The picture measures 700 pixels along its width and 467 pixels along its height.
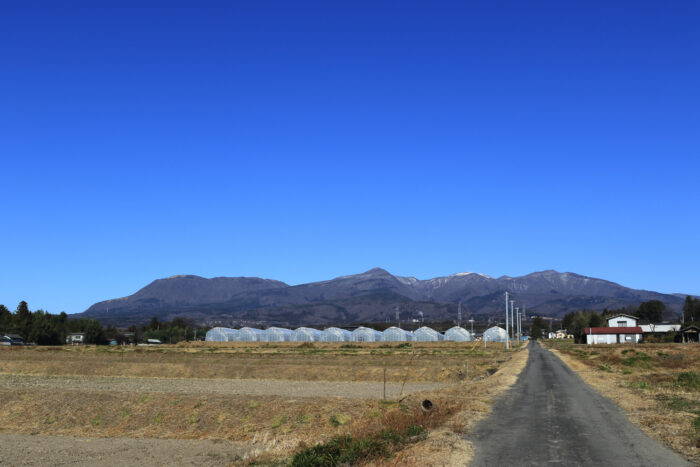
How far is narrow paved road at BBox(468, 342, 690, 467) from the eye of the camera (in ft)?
53.2

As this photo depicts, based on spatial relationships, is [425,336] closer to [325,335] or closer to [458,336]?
[458,336]

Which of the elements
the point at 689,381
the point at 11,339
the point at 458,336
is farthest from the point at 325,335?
the point at 689,381

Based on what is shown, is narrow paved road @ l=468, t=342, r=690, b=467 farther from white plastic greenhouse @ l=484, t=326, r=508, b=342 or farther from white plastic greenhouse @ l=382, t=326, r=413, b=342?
white plastic greenhouse @ l=484, t=326, r=508, b=342

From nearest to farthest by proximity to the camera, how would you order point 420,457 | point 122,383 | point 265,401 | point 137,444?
point 420,457, point 137,444, point 265,401, point 122,383

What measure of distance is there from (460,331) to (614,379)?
12993cm

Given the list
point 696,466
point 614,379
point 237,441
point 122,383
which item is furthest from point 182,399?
point 614,379

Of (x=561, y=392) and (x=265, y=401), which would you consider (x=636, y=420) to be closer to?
(x=561, y=392)

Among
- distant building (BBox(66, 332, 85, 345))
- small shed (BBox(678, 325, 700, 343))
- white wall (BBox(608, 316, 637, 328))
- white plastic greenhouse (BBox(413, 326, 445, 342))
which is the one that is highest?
white wall (BBox(608, 316, 637, 328))

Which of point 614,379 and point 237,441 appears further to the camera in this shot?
point 614,379

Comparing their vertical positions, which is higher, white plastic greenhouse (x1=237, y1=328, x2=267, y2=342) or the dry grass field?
the dry grass field

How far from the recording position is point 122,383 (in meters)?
50.0

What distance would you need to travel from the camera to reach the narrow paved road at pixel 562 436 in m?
16.2

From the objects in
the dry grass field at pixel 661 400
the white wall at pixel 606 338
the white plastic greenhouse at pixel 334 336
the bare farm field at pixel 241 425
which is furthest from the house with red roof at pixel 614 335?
the bare farm field at pixel 241 425

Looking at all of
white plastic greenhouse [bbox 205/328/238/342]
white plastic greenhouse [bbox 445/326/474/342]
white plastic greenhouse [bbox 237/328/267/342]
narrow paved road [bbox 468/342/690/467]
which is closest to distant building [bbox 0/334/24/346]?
white plastic greenhouse [bbox 205/328/238/342]
